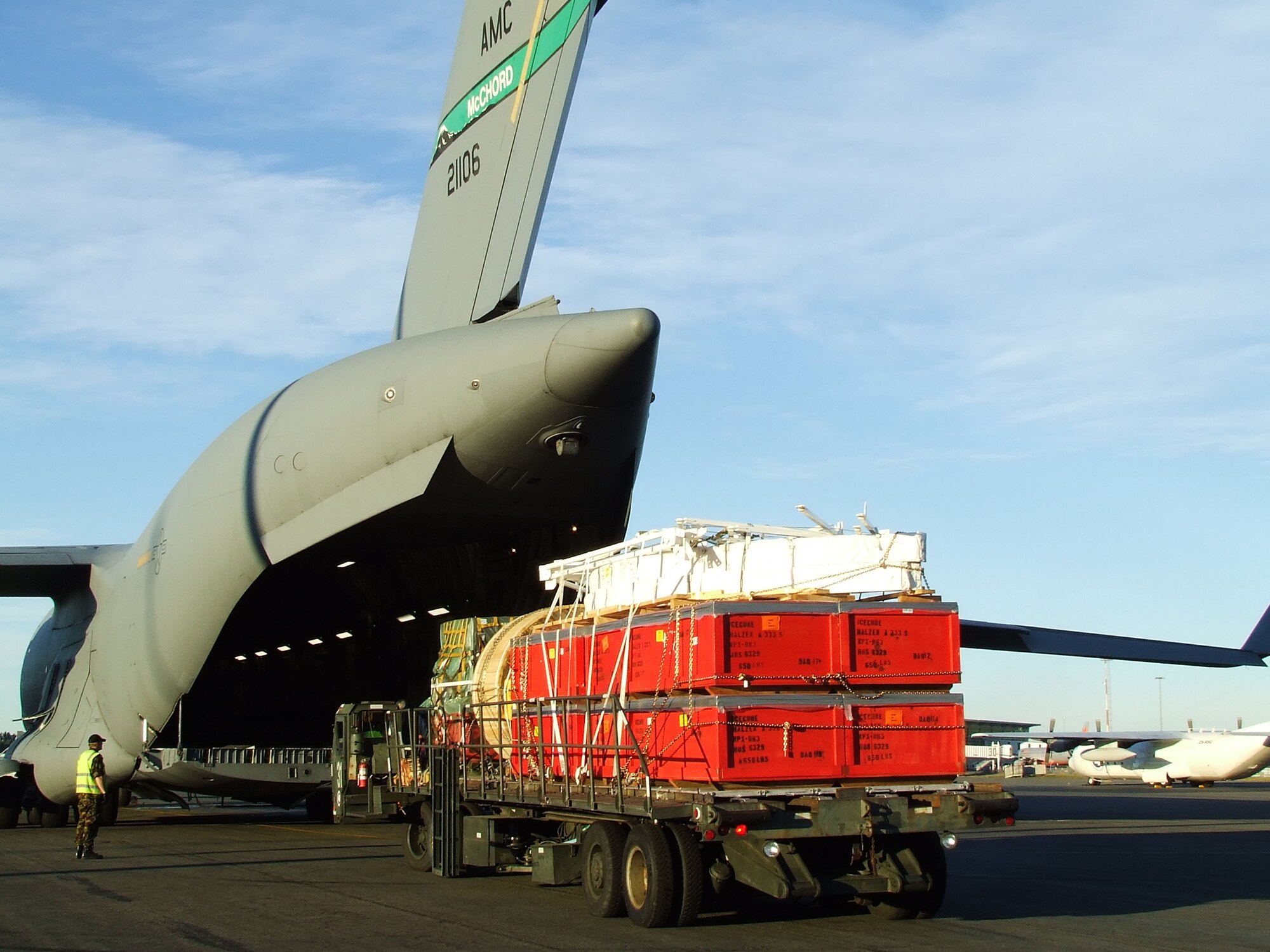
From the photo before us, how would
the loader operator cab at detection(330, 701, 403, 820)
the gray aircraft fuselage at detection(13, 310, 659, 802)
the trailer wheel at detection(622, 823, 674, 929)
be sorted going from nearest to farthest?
the trailer wheel at detection(622, 823, 674, 929), the gray aircraft fuselage at detection(13, 310, 659, 802), the loader operator cab at detection(330, 701, 403, 820)

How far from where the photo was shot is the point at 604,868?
370 inches

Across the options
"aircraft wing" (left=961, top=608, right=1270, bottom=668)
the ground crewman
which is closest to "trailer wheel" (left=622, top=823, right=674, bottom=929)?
the ground crewman

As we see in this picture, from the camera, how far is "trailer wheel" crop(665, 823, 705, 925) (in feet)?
28.5

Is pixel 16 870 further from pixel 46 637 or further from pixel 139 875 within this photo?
pixel 46 637

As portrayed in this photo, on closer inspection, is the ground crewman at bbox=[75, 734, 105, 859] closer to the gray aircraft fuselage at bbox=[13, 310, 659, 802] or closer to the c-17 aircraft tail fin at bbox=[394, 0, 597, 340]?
the gray aircraft fuselage at bbox=[13, 310, 659, 802]

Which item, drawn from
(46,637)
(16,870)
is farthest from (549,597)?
(46,637)

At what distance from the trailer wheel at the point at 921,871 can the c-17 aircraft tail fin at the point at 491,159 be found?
7.11 metres

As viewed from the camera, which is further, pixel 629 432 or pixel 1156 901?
pixel 629 432

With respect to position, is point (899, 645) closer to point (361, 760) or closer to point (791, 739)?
point (791, 739)

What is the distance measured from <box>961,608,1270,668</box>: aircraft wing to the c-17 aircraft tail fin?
10123 millimetres

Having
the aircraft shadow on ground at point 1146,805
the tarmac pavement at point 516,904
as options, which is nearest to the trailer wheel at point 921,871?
the tarmac pavement at point 516,904

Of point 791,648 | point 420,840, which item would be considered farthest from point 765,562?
point 420,840

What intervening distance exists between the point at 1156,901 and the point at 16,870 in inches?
427

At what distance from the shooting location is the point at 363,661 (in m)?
18.4
